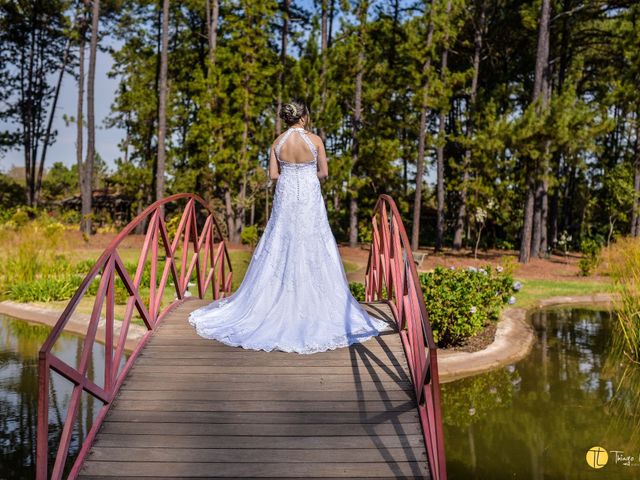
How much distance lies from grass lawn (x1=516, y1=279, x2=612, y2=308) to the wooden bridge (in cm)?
820

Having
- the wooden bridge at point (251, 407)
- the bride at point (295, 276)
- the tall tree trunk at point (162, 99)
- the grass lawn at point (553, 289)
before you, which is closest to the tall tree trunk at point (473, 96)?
the grass lawn at point (553, 289)

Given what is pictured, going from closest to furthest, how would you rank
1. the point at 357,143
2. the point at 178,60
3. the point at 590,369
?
the point at 590,369 → the point at 357,143 → the point at 178,60

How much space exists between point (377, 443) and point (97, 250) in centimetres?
1566

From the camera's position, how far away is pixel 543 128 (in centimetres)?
1661

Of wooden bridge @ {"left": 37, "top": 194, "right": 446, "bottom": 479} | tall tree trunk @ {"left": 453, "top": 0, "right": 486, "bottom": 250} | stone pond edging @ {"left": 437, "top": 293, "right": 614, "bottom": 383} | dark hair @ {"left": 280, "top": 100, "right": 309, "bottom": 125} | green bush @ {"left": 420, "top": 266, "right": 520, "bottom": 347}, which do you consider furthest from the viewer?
tall tree trunk @ {"left": 453, "top": 0, "right": 486, "bottom": 250}

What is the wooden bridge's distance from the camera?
11.1ft

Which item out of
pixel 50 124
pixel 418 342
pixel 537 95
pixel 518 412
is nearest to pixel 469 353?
pixel 518 412

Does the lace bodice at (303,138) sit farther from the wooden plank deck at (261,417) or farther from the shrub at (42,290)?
the shrub at (42,290)

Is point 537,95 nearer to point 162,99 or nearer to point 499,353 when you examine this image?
point 499,353

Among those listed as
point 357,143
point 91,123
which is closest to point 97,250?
point 91,123

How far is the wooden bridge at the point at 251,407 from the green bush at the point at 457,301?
297 cm

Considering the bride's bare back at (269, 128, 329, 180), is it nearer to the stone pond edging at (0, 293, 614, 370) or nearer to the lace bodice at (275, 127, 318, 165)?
the lace bodice at (275, 127, 318, 165)

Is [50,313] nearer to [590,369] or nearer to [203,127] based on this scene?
[590,369]

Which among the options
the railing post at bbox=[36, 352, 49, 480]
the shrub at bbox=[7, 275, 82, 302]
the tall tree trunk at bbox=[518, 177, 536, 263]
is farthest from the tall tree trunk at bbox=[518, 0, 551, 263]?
the railing post at bbox=[36, 352, 49, 480]
